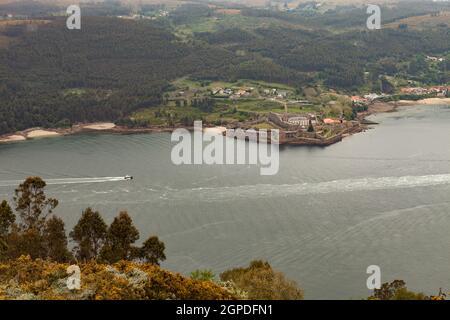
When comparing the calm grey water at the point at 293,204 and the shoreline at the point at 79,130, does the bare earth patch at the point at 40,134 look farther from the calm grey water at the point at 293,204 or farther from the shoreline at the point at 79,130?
the calm grey water at the point at 293,204

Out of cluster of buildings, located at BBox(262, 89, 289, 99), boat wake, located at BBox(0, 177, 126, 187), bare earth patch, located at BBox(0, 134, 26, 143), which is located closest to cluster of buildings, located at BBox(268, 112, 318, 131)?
cluster of buildings, located at BBox(262, 89, 289, 99)

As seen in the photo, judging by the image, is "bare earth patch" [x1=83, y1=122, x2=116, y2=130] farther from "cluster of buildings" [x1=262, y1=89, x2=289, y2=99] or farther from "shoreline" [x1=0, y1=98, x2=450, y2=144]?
"cluster of buildings" [x1=262, y1=89, x2=289, y2=99]

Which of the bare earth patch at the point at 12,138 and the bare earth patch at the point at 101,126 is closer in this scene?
the bare earth patch at the point at 12,138

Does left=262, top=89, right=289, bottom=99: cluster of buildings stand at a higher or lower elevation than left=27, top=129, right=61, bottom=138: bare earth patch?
higher

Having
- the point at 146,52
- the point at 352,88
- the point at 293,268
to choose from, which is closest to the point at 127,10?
the point at 146,52

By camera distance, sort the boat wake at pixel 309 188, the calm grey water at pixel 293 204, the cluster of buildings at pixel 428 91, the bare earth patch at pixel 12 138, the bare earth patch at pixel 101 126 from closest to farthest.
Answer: the calm grey water at pixel 293 204 < the boat wake at pixel 309 188 < the bare earth patch at pixel 12 138 < the bare earth patch at pixel 101 126 < the cluster of buildings at pixel 428 91

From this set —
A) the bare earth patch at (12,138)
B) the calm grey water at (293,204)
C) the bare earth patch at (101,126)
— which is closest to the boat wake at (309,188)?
the calm grey water at (293,204)
